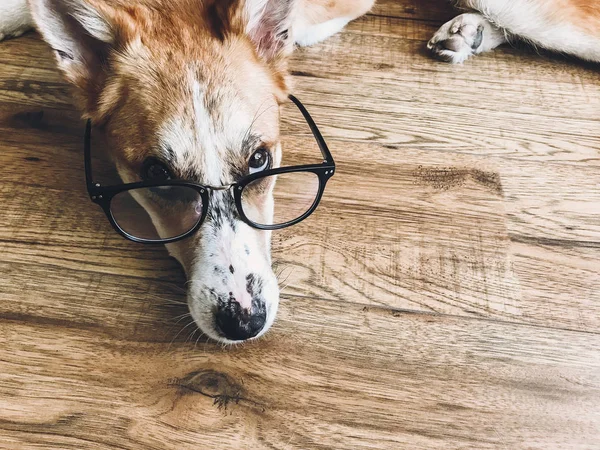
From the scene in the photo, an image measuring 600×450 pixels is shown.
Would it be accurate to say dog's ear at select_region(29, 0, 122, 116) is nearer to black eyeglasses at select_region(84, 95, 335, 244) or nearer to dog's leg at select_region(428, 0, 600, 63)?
black eyeglasses at select_region(84, 95, 335, 244)

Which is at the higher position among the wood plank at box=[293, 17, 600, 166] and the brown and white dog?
the brown and white dog

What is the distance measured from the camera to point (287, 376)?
129 centimetres

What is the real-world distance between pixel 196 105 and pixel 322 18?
0.97m

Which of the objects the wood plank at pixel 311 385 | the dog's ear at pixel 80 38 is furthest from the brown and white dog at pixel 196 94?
the wood plank at pixel 311 385

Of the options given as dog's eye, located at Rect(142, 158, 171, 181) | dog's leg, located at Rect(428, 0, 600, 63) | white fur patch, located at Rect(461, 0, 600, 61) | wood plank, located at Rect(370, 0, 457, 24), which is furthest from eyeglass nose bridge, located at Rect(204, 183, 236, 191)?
white fur patch, located at Rect(461, 0, 600, 61)

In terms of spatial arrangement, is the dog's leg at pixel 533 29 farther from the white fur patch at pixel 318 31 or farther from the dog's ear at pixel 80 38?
the dog's ear at pixel 80 38

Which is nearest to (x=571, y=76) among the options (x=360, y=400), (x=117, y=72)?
(x=360, y=400)

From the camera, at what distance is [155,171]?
49.9 inches

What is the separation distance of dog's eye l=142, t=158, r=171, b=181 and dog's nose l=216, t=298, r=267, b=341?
1.09 feet

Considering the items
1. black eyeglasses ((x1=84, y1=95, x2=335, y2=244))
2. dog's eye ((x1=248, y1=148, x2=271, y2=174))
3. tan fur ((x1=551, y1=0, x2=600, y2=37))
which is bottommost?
black eyeglasses ((x1=84, y1=95, x2=335, y2=244))

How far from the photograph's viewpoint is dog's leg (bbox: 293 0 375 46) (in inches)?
76.9

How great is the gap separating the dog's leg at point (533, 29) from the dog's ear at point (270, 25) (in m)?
0.74

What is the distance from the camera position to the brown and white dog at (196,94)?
1231 mm

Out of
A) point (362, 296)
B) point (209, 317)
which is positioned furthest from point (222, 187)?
point (362, 296)
